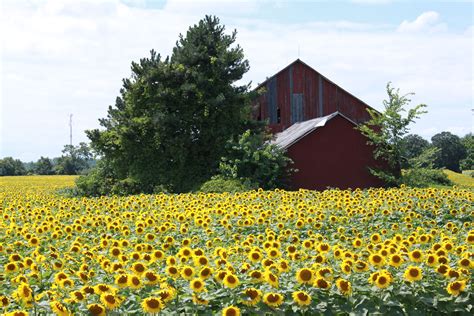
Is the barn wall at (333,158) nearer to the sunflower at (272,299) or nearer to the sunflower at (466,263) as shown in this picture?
the sunflower at (466,263)

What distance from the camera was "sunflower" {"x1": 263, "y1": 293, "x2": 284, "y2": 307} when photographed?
16.9 ft

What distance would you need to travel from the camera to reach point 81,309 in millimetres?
5164

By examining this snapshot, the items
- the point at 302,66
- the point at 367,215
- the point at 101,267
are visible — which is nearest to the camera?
the point at 101,267

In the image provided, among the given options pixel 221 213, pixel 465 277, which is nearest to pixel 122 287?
pixel 465 277

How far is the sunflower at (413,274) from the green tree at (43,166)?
7701cm

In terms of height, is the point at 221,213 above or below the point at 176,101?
below

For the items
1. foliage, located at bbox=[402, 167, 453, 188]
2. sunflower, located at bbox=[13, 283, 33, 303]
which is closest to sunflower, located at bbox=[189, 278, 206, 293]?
sunflower, located at bbox=[13, 283, 33, 303]

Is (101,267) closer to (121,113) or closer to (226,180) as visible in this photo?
(226,180)

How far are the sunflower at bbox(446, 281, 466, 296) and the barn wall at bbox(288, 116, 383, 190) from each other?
67.5ft

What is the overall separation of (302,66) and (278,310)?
31955mm

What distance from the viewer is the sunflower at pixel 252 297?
17.2ft

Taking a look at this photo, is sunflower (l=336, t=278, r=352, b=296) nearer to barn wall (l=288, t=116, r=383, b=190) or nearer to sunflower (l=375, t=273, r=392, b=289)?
sunflower (l=375, t=273, r=392, b=289)

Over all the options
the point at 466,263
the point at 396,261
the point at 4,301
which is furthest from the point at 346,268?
the point at 4,301

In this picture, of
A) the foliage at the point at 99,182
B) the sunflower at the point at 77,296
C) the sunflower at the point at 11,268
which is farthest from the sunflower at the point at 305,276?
the foliage at the point at 99,182
